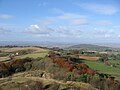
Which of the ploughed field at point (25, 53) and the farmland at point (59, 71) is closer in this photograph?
the farmland at point (59, 71)

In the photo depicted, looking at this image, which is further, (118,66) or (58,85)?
(118,66)

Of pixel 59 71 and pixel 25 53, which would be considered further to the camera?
pixel 25 53

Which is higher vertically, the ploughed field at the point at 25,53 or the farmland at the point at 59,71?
the ploughed field at the point at 25,53

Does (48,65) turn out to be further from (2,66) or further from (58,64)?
(2,66)

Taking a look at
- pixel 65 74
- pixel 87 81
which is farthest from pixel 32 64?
pixel 87 81

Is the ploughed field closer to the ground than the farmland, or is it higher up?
higher up

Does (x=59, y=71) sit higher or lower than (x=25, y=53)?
lower

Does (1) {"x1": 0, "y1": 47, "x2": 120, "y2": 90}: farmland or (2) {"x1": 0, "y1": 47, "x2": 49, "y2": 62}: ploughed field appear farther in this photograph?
(2) {"x1": 0, "y1": 47, "x2": 49, "y2": 62}: ploughed field

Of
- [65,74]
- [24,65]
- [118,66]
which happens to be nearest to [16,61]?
[24,65]

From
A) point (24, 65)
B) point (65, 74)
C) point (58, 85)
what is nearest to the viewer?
point (58, 85)

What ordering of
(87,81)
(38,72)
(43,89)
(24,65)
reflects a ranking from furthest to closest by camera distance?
(24,65), (38,72), (87,81), (43,89)
